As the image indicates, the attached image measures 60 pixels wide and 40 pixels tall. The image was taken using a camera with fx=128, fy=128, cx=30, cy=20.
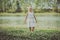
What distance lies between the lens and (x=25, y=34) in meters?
1.52

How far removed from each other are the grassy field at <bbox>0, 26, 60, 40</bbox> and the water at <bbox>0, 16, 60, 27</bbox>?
0.06 meters

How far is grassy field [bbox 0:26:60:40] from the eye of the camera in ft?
4.91

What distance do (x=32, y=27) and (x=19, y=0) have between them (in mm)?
361

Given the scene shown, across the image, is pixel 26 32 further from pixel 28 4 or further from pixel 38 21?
pixel 28 4

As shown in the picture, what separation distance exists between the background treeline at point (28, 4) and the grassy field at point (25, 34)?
9.1 inches

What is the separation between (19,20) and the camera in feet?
5.02

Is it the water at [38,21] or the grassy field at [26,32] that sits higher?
the water at [38,21]

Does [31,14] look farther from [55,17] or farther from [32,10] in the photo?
[55,17]

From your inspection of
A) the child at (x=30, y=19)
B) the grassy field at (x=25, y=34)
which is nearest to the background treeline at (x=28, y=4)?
the child at (x=30, y=19)

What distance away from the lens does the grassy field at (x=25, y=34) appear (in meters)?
1.50

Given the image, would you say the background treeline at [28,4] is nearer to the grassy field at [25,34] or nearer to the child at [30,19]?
the child at [30,19]

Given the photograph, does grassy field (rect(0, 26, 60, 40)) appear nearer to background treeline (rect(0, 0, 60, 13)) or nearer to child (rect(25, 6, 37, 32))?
child (rect(25, 6, 37, 32))

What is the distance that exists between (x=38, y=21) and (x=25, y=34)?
22 cm

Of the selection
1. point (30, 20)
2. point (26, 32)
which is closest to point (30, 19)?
point (30, 20)
